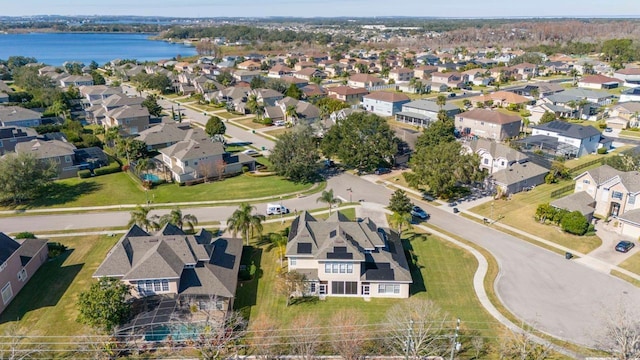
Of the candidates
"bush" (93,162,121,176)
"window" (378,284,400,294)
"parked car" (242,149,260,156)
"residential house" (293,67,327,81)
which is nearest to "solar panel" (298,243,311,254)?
"window" (378,284,400,294)

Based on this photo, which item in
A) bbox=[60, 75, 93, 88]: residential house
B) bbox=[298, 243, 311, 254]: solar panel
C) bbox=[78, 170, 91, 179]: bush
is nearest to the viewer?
bbox=[298, 243, 311, 254]: solar panel

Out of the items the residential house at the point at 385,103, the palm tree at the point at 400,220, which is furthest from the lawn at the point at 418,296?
the residential house at the point at 385,103

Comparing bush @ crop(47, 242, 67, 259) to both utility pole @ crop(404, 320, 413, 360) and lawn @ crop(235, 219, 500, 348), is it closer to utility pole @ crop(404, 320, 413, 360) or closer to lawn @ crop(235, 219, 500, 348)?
lawn @ crop(235, 219, 500, 348)

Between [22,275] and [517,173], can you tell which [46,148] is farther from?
[517,173]

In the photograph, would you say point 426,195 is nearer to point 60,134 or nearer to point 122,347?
point 122,347

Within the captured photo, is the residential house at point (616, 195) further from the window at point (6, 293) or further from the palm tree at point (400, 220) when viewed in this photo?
the window at point (6, 293)

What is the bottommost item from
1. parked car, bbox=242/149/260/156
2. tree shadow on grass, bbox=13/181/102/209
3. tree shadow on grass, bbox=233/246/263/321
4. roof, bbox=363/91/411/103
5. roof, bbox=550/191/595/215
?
tree shadow on grass, bbox=233/246/263/321

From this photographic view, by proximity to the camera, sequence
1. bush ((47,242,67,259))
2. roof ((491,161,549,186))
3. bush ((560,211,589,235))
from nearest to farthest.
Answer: bush ((47,242,67,259)) → bush ((560,211,589,235)) → roof ((491,161,549,186))

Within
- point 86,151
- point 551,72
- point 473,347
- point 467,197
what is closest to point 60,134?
point 86,151
